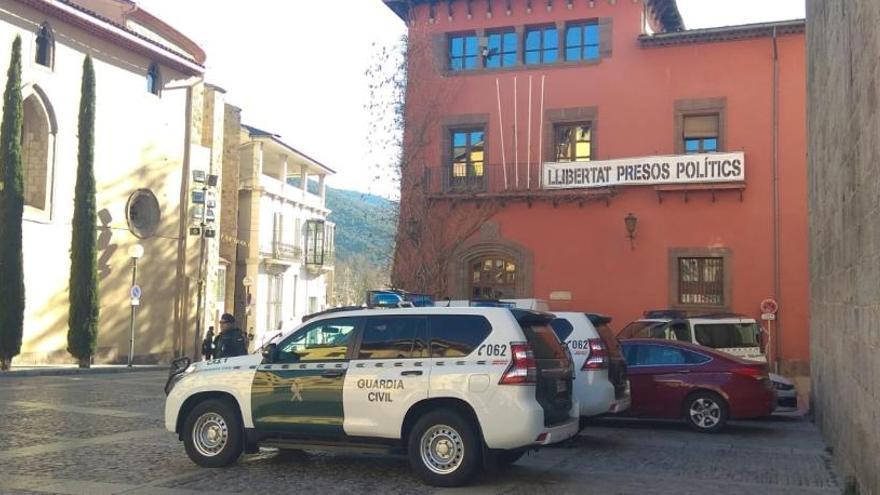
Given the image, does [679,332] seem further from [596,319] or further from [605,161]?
[605,161]

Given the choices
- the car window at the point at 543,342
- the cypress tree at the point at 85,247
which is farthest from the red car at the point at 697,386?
the cypress tree at the point at 85,247

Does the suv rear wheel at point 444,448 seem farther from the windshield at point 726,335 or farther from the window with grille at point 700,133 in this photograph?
the window with grille at point 700,133

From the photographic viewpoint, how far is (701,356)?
13.8 metres

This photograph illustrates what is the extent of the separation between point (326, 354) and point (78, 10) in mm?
22939

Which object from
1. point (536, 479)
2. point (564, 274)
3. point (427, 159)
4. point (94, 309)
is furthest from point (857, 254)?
point (94, 309)

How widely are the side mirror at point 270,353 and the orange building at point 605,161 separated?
16695mm

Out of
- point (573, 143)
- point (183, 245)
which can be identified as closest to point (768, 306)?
point (573, 143)

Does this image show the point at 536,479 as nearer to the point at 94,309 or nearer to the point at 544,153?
the point at 544,153

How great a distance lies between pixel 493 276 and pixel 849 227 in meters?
17.9

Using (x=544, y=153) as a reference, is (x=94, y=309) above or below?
below

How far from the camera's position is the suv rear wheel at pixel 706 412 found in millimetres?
13484

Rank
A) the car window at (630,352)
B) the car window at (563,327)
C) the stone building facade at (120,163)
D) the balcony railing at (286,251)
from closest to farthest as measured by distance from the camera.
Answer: the car window at (563,327), the car window at (630,352), the stone building facade at (120,163), the balcony railing at (286,251)

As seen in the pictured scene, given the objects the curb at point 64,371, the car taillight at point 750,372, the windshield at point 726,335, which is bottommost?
the curb at point 64,371

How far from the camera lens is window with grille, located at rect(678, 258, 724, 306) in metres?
23.8
